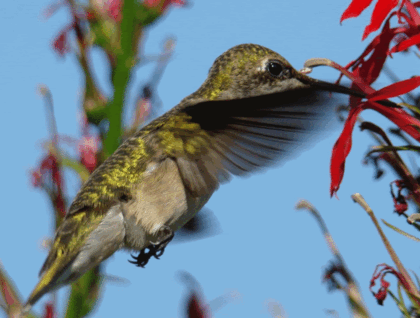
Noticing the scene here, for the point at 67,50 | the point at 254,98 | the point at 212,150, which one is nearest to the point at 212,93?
the point at 212,150

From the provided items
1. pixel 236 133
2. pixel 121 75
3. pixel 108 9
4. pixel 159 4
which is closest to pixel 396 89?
pixel 236 133

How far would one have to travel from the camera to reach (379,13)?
1.16 m

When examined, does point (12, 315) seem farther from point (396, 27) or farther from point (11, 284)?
point (396, 27)

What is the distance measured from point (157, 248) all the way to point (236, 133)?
38 cm

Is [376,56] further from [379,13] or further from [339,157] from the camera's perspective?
[339,157]

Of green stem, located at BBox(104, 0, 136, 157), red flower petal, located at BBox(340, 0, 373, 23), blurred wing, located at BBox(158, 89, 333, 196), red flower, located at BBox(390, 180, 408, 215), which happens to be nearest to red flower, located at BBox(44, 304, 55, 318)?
green stem, located at BBox(104, 0, 136, 157)

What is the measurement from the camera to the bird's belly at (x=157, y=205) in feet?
4.99

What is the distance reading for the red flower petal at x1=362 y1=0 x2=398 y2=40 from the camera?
1.15m

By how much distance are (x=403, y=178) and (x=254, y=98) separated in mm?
356

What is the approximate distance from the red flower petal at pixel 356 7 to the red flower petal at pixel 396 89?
18cm

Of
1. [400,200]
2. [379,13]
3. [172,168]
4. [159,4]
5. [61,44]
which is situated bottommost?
→ [400,200]

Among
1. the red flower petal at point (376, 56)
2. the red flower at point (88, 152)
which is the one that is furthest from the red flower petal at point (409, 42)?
the red flower at point (88, 152)

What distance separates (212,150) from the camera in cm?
146

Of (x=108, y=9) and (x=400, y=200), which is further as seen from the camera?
(x=108, y=9)
